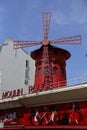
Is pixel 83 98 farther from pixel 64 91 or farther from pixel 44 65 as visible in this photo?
pixel 44 65

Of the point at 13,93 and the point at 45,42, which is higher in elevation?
the point at 45,42

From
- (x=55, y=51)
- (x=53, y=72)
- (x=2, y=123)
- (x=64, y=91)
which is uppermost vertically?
(x=55, y=51)

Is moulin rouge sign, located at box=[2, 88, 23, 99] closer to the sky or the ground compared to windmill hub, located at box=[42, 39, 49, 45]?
closer to the ground

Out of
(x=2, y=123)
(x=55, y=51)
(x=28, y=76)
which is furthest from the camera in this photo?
(x=28, y=76)

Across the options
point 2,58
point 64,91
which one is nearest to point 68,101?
point 64,91

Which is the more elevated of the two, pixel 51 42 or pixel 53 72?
pixel 51 42

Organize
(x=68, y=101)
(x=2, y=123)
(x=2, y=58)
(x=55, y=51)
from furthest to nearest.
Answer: (x=2, y=58)
(x=55, y=51)
(x=2, y=123)
(x=68, y=101)

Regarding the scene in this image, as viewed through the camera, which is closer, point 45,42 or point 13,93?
point 13,93

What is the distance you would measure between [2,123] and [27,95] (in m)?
3.93

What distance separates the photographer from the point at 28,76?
109 ft

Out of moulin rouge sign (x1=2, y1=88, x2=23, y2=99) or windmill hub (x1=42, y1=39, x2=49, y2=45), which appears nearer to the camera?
moulin rouge sign (x1=2, y1=88, x2=23, y2=99)

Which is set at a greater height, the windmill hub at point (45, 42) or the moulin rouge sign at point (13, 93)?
the windmill hub at point (45, 42)

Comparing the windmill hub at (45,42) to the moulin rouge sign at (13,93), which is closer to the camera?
the moulin rouge sign at (13,93)

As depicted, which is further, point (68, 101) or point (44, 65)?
Result: point (44, 65)
